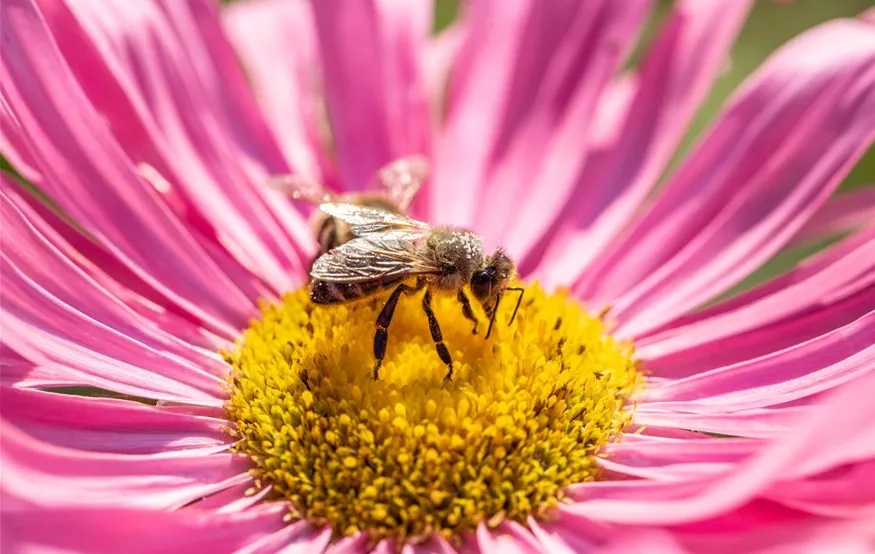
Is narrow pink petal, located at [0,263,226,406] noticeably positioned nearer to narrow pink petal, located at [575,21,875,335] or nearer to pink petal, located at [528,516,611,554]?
pink petal, located at [528,516,611,554]

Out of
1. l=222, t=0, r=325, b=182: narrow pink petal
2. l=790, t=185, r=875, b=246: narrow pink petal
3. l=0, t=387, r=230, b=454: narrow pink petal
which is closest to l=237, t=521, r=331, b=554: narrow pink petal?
l=0, t=387, r=230, b=454: narrow pink petal

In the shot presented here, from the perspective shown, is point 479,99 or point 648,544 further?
point 479,99

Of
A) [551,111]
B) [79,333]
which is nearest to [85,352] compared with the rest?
[79,333]

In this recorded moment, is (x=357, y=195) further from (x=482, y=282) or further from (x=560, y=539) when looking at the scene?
(x=560, y=539)

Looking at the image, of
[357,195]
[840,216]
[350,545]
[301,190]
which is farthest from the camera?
[840,216]

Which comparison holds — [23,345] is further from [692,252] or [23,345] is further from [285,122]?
[692,252]
